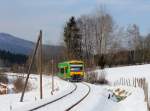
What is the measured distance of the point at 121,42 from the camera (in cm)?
11575

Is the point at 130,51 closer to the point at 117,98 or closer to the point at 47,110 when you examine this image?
the point at 117,98

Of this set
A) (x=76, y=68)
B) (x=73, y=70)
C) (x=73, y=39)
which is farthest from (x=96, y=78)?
(x=73, y=39)

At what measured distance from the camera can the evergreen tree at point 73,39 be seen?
111188mm

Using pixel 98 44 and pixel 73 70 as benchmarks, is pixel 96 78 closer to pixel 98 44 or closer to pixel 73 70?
pixel 73 70

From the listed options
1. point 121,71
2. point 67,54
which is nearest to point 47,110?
point 121,71

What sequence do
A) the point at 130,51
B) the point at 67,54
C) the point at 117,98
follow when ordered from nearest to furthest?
the point at 117,98 < the point at 67,54 < the point at 130,51

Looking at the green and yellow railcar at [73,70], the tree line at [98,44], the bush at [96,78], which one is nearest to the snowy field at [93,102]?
the green and yellow railcar at [73,70]

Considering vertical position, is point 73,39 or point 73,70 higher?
point 73,39

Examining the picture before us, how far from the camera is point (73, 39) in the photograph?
371 ft

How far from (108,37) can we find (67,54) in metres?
10.7

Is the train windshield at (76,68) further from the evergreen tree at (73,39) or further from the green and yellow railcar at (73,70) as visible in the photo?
the evergreen tree at (73,39)

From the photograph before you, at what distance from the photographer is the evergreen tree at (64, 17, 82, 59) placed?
365ft

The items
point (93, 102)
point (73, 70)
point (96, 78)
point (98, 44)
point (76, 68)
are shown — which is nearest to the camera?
point (93, 102)

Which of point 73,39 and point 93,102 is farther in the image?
point 73,39
